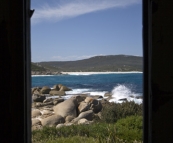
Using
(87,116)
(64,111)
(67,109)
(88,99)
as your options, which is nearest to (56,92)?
(88,99)

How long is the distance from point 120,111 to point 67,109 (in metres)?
1.98

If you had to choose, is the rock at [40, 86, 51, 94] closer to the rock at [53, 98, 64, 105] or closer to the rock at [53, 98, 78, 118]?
the rock at [53, 98, 64, 105]

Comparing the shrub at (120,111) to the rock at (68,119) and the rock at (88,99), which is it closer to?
the rock at (68,119)

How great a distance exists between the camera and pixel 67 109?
19.6 ft

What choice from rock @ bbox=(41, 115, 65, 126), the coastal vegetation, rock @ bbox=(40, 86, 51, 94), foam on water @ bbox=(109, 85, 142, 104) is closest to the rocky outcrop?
rock @ bbox=(41, 115, 65, 126)

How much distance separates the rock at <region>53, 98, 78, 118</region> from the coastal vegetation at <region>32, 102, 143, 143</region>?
4.46ft

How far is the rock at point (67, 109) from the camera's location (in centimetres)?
576

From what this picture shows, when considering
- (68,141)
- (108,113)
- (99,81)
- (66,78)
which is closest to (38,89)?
(66,78)

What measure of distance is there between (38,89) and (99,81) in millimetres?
2115

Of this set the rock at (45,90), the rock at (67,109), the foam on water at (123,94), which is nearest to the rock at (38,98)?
the rock at (45,90)

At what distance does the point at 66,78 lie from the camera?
28.9 ft

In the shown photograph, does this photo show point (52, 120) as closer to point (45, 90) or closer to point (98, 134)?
point (98, 134)
